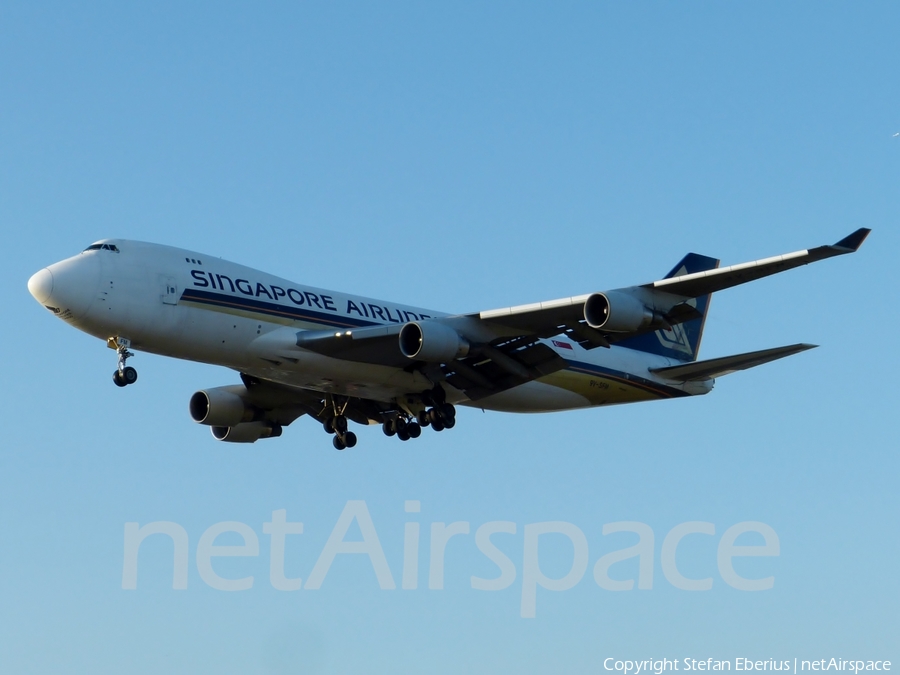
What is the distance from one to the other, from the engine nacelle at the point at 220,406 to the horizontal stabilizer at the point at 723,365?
13.3 meters

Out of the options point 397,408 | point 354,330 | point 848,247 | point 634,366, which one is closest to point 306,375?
point 354,330

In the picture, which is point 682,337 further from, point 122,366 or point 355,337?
point 122,366

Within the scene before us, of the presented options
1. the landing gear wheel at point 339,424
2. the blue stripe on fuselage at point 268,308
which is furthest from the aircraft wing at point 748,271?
the landing gear wheel at point 339,424

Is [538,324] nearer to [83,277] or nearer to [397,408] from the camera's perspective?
[397,408]

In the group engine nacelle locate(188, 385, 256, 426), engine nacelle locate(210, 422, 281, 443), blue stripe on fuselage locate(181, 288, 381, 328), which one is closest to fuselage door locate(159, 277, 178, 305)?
blue stripe on fuselage locate(181, 288, 381, 328)

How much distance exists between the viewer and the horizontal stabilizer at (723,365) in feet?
120

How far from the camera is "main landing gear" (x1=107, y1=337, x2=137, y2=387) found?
33.7 m

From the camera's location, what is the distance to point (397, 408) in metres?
39.7

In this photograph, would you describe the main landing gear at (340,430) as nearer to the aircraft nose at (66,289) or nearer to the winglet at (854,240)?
the aircraft nose at (66,289)

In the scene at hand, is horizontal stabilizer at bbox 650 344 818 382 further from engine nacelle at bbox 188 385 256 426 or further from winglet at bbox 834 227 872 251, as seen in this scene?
engine nacelle at bbox 188 385 256 426

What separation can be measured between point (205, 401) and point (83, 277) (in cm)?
869

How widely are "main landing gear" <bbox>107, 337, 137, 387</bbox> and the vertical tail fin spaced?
1740cm

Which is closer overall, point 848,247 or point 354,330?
point 848,247

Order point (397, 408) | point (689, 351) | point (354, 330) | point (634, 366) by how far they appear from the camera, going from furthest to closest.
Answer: point (689, 351), point (634, 366), point (397, 408), point (354, 330)
